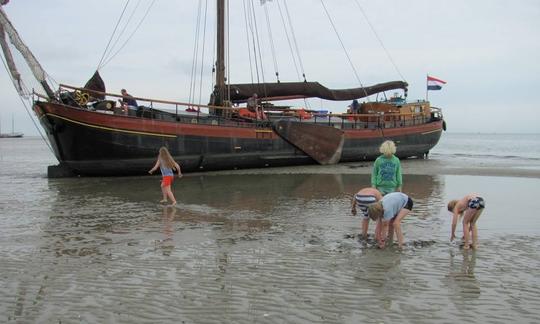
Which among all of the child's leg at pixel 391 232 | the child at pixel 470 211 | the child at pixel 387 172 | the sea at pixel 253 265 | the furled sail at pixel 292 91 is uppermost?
the furled sail at pixel 292 91

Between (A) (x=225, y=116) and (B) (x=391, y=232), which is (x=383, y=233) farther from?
(A) (x=225, y=116)

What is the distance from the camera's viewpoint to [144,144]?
1844 centimetres

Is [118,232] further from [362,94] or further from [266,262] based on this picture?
[362,94]

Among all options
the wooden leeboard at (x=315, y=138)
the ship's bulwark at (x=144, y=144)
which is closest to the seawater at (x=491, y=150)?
the wooden leeboard at (x=315, y=138)

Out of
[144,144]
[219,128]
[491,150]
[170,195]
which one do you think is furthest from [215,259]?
[491,150]

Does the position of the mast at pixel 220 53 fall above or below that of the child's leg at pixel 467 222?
above

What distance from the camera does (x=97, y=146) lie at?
17.7m

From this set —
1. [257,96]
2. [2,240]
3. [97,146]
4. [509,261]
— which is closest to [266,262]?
[509,261]

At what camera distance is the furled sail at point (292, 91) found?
24.6 m

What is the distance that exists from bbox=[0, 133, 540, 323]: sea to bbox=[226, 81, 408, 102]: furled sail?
13.5m

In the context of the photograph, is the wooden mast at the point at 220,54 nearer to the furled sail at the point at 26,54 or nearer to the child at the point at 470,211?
the furled sail at the point at 26,54

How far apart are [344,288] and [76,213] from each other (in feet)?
22.2

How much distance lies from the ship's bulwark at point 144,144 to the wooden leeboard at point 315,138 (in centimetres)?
33

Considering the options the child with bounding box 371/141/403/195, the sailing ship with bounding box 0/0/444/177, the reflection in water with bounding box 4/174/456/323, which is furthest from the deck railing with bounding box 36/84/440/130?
the child with bounding box 371/141/403/195
